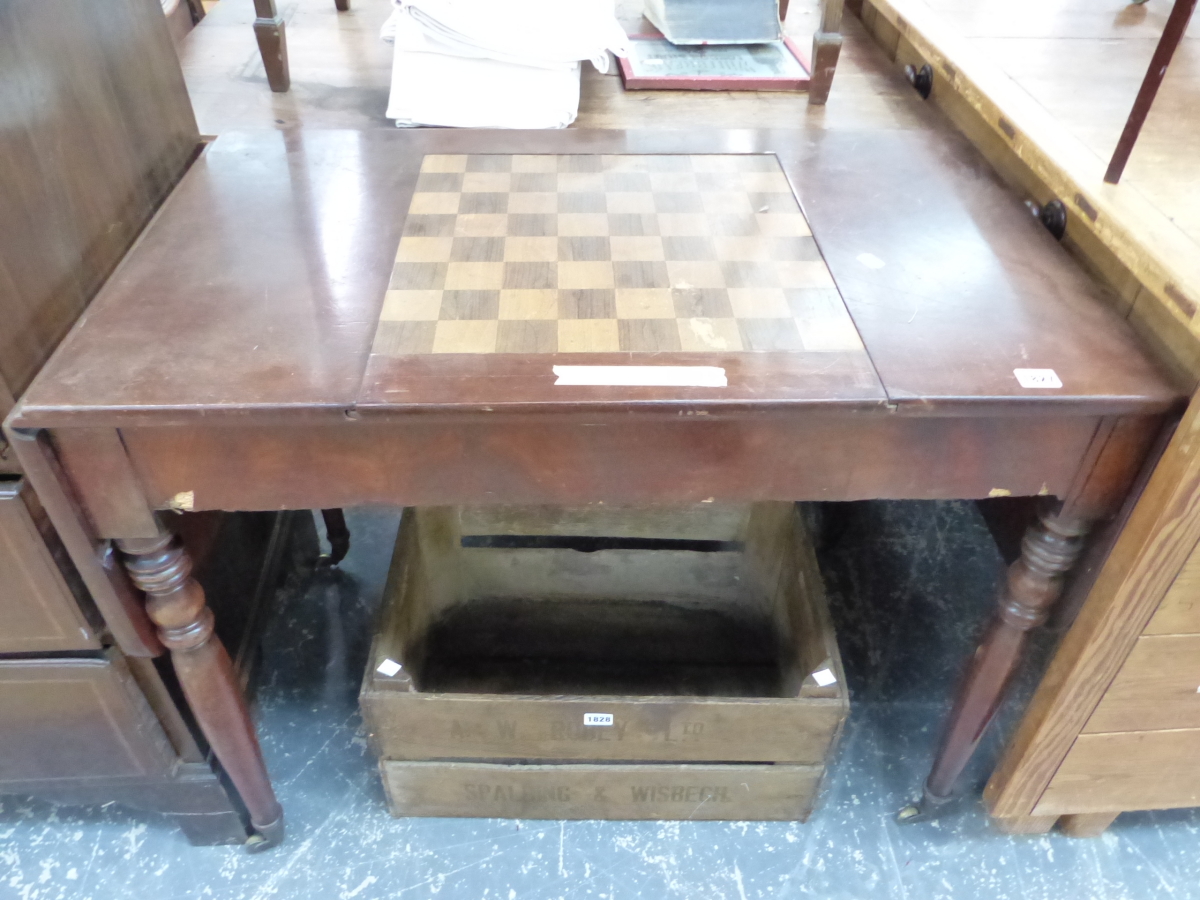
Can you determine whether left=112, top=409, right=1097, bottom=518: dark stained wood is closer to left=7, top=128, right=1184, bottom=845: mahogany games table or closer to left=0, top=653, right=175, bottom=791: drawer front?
left=7, top=128, right=1184, bottom=845: mahogany games table

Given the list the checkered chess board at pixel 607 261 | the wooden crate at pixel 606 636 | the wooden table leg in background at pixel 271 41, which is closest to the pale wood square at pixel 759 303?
the checkered chess board at pixel 607 261

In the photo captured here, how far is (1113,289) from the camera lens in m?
0.82

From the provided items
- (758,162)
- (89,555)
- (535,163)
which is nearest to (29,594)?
(89,555)

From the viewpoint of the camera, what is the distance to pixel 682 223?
0.92m

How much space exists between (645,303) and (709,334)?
75 mm

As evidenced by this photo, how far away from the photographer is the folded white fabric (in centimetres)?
112

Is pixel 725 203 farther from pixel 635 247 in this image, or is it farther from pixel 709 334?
pixel 709 334

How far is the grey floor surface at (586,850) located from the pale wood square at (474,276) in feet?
2.49

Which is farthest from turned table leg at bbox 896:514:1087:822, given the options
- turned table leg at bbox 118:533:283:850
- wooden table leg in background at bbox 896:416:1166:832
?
turned table leg at bbox 118:533:283:850

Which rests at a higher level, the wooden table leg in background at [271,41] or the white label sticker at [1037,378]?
the wooden table leg in background at [271,41]

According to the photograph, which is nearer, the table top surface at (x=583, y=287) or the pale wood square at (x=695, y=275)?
the table top surface at (x=583, y=287)

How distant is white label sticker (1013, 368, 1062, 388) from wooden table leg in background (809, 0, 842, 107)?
2.17 feet

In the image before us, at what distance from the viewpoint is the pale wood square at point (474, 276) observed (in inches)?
32.0

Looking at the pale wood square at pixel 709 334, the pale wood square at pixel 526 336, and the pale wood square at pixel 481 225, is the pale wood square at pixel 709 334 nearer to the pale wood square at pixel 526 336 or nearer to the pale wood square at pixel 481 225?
the pale wood square at pixel 526 336
